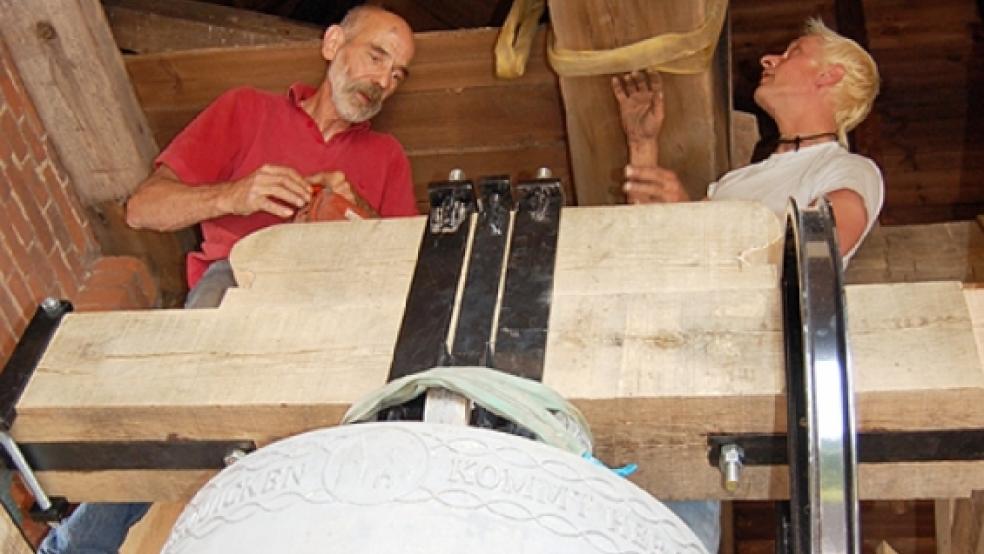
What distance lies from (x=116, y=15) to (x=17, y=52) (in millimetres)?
417

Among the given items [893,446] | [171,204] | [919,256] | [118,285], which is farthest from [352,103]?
[893,446]

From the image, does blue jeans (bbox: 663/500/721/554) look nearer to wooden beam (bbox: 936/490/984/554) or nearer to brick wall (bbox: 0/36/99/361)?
wooden beam (bbox: 936/490/984/554)

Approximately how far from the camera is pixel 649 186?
2600 millimetres

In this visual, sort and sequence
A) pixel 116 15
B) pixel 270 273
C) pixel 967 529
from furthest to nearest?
pixel 116 15 < pixel 967 529 < pixel 270 273

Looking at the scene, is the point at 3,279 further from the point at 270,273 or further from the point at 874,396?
the point at 874,396

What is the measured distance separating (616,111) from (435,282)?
0.92m

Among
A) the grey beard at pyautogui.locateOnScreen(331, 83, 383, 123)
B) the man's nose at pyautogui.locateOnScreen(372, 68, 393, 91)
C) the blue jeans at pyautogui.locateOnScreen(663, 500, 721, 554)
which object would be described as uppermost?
the man's nose at pyautogui.locateOnScreen(372, 68, 393, 91)

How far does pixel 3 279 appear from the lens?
9.52 feet

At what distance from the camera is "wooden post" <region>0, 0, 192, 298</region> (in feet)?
9.64

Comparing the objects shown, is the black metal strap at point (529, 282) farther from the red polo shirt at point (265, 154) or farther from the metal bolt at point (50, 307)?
the red polo shirt at point (265, 154)

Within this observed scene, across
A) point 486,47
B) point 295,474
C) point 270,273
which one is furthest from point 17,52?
point 295,474

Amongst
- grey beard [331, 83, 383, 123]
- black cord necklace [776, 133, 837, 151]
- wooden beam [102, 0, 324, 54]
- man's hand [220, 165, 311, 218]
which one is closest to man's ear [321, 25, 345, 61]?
grey beard [331, 83, 383, 123]

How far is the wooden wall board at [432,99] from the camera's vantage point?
3.11 metres

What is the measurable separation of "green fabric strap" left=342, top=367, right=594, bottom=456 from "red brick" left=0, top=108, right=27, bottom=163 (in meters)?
1.52
